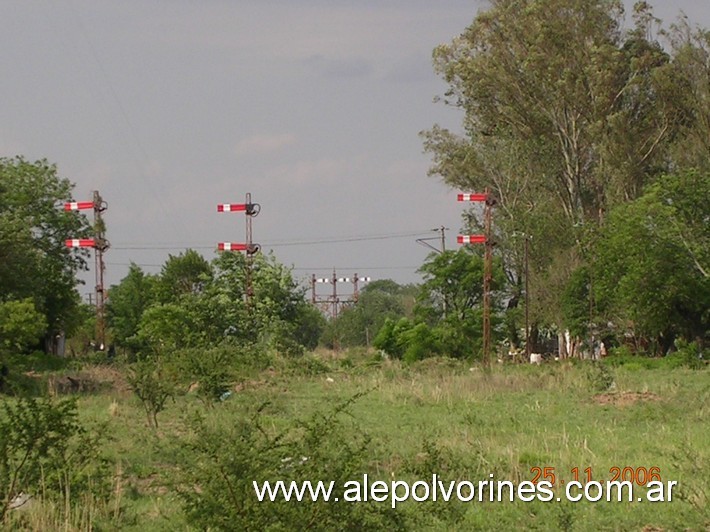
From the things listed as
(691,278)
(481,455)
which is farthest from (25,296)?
(481,455)

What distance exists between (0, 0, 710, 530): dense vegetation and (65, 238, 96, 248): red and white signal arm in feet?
1.98

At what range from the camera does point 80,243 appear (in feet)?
186

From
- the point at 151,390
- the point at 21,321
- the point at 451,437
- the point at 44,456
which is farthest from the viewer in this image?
the point at 21,321

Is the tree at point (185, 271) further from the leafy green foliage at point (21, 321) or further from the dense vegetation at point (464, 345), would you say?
the leafy green foliage at point (21, 321)

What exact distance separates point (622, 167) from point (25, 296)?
25467mm

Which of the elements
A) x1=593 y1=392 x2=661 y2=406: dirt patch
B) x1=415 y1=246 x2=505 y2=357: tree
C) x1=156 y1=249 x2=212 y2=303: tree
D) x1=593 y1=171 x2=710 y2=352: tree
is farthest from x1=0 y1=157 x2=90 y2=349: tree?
x1=593 y1=392 x2=661 y2=406: dirt patch

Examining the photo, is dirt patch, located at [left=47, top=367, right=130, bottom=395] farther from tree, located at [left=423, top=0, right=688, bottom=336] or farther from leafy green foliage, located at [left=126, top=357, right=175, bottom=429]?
tree, located at [left=423, top=0, right=688, bottom=336]

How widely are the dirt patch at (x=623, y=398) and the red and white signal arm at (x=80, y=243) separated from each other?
37252 millimetres

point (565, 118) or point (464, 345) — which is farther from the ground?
point (565, 118)

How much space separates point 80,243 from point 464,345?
65.6 feet

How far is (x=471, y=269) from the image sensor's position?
56.1 metres

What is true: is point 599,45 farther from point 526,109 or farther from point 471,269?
point 471,269
